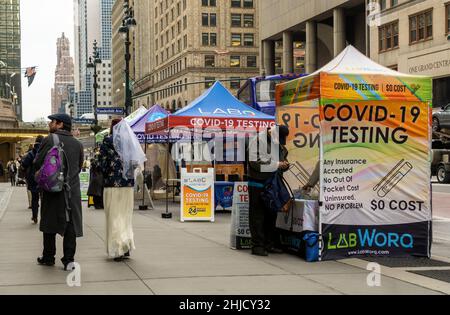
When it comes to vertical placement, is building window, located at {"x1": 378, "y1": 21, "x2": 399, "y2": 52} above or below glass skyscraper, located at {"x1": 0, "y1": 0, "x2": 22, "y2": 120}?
below

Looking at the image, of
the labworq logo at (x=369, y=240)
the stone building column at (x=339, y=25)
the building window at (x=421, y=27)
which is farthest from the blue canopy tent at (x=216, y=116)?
the stone building column at (x=339, y=25)

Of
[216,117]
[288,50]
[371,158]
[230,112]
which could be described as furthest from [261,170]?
[288,50]

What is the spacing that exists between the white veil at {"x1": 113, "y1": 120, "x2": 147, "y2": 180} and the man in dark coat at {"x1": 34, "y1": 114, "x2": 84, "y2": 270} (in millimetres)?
878

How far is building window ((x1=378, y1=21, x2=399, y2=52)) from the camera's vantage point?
1986 inches

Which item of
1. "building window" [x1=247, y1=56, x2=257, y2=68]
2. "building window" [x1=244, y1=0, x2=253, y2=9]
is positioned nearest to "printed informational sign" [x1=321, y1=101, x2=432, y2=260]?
"building window" [x1=247, y1=56, x2=257, y2=68]

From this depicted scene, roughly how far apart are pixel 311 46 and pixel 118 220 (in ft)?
185

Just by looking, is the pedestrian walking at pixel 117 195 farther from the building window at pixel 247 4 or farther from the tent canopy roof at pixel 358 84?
the building window at pixel 247 4

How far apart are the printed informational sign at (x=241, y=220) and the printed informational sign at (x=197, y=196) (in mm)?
5229

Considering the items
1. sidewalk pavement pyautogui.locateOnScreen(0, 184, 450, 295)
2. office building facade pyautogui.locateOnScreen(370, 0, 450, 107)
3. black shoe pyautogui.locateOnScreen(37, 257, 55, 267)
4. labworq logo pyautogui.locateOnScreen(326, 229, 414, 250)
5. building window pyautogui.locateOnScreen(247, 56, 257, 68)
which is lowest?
sidewalk pavement pyautogui.locateOnScreen(0, 184, 450, 295)

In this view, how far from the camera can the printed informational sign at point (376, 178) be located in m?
9.46

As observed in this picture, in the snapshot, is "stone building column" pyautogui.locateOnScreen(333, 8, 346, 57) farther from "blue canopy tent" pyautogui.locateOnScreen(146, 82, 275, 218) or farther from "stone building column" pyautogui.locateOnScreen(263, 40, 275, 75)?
"blue canopy tent" pyautogui.locateOnScreen(146, 82, 275, 218)

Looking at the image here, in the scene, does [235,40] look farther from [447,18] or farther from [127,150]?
[127,150]

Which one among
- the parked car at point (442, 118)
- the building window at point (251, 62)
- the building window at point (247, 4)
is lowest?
the parked car at point (442, 118)

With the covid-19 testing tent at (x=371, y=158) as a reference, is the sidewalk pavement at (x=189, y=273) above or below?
below
